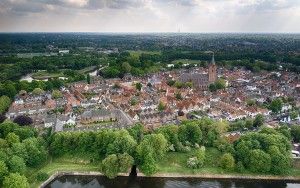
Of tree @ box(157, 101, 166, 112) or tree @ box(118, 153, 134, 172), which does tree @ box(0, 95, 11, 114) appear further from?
tree @ box(118, 153, 134, 172)

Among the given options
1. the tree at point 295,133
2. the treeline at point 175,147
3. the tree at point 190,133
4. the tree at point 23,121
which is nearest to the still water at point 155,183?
the treeline at point 175,147

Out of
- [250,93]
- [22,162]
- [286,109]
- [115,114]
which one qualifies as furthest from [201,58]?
[22,162]

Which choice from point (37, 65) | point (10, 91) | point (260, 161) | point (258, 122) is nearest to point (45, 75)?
point (37, 65)

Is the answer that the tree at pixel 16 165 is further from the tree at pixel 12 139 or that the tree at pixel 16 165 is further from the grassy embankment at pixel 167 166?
the tree at pixel 12 139

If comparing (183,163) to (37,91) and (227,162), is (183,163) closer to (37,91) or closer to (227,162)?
(227,162)

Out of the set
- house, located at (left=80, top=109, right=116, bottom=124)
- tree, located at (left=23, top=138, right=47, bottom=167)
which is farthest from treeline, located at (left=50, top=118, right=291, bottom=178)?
house, located at (left=80, top=109, right=116, bottom=124)

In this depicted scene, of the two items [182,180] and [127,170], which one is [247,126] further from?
[127,170]
